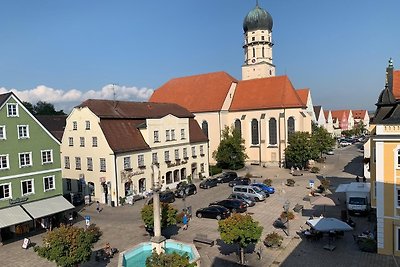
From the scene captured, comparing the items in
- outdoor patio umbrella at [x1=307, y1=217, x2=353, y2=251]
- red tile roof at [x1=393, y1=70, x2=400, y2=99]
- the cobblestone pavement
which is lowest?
the cobblestone pavement

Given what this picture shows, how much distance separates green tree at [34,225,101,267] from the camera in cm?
1725

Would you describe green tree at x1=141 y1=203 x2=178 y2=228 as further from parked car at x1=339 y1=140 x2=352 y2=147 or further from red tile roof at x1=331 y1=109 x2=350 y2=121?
red tile roof at x1=331 y1=109 x2=350 y2=121

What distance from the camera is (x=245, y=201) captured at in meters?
34.3

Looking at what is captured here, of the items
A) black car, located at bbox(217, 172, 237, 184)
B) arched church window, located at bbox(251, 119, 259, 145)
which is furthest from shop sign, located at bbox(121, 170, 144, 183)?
arched church window, located at bbox(251, 119, 259, 145)

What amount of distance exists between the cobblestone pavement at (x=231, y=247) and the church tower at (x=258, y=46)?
39338 millimetres

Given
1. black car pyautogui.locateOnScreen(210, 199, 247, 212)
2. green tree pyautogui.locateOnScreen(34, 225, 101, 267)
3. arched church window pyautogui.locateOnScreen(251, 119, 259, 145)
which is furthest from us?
arched church window pyautogui.locateOnScreen(251, 119, 259, 145)

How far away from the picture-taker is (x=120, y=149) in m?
38.3

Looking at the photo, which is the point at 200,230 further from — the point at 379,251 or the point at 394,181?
the point at 394,181

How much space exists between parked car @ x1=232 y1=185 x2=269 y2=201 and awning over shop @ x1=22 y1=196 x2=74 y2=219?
18004 millimetres

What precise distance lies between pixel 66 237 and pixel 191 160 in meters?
32.4

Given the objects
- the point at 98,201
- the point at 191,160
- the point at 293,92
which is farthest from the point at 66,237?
the point at 293,92

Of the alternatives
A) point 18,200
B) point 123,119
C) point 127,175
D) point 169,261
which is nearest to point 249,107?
point 123,119

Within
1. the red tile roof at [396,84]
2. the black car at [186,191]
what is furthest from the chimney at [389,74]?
the black car at [186,191]

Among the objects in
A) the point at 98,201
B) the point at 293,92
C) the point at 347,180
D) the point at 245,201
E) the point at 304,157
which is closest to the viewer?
the point at 245,201
